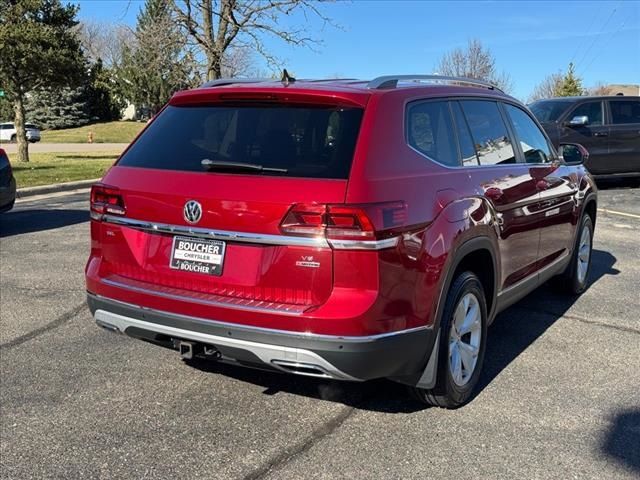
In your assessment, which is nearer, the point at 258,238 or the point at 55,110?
the point at 258,238

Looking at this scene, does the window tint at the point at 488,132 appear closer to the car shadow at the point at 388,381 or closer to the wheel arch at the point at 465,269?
the wheel arch at the point at 465,269

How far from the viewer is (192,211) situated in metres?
3.19

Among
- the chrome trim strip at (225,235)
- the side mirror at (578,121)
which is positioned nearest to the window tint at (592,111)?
the side mirror at (578,121)

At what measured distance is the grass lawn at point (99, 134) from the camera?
153ft

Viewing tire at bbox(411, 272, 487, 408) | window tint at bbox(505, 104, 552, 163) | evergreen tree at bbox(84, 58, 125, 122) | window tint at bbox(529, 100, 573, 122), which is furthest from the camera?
evergreen tree at bbox(84, 58, 125, 122)

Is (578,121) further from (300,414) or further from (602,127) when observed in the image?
(300,414)

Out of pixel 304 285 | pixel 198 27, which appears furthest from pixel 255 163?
pixel 198 27

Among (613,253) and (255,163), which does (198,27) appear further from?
(255,163)

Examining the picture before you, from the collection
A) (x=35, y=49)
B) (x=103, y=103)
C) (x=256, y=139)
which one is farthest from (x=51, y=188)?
(x=103, y=103)

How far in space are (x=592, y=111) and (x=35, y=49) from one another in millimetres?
15749

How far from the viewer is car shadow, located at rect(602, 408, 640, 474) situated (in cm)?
314

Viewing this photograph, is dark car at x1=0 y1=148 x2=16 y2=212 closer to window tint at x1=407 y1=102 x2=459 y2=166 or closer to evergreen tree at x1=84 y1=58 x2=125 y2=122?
window tint at x1=407 y1=102 x2=459 y2=166

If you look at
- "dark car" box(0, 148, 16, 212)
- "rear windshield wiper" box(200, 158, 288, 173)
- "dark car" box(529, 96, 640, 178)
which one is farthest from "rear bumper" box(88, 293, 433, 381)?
"dark car" box(529, 96, 640, 178)

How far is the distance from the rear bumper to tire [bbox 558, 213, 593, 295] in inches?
122
